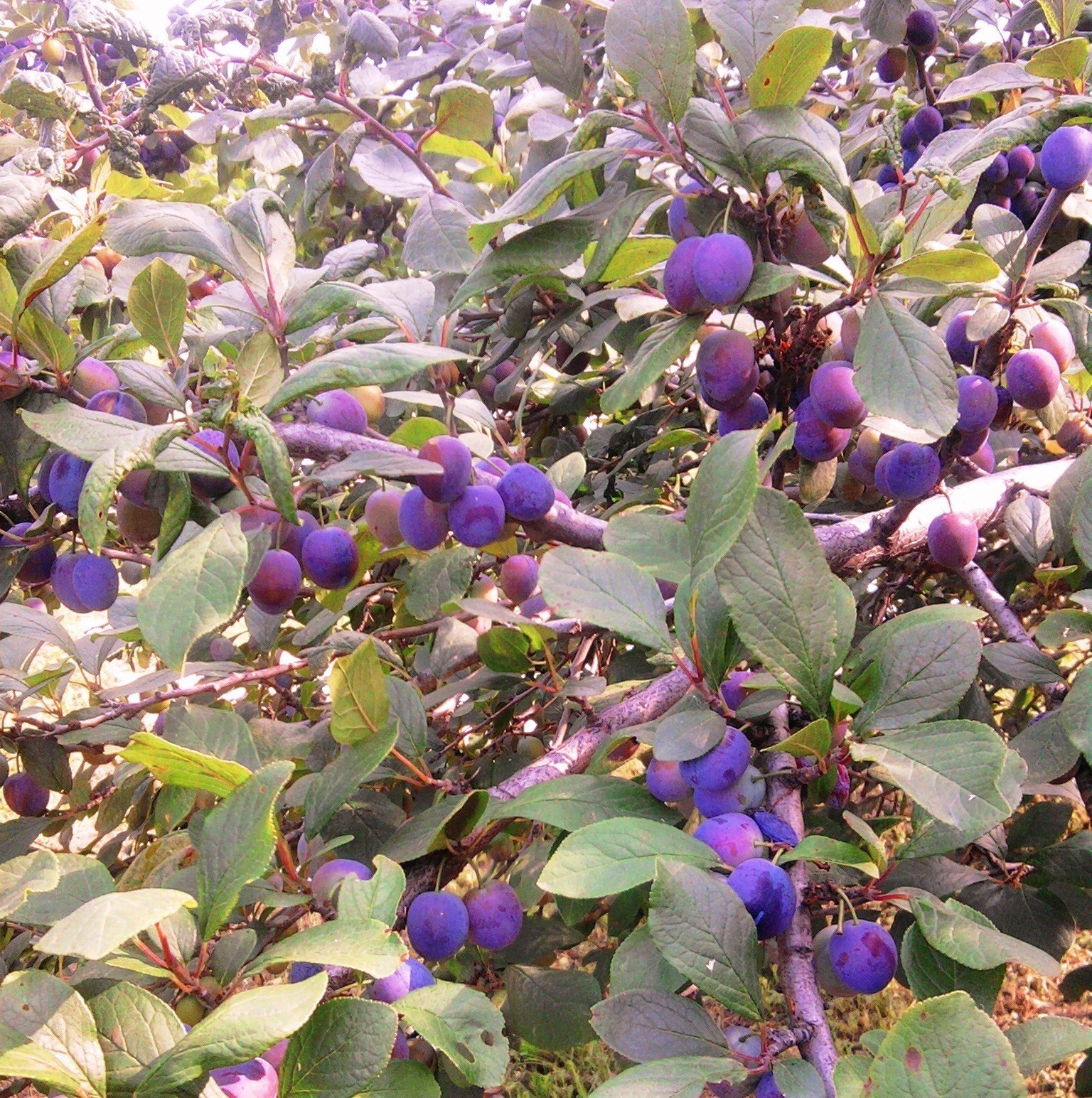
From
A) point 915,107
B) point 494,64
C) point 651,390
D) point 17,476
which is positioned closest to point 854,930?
point 915,107

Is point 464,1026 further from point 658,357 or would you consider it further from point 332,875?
point 658,357

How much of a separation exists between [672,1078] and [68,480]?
692 millimetres

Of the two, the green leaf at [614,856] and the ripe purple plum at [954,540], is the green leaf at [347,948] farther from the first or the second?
the ripe purple plum at [954,540]

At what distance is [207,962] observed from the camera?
665 mm

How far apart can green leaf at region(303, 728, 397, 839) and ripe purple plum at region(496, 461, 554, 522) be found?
0.24 metres

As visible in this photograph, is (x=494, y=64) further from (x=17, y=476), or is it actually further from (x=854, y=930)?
(x=854, y=930)

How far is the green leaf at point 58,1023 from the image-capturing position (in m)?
0.49

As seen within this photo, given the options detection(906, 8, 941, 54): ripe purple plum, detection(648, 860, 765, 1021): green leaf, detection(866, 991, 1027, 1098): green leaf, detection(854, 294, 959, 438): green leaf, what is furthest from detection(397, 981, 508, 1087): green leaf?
detection(906, 8, 941, 54): ripe purple plum

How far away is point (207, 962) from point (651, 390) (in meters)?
1.09

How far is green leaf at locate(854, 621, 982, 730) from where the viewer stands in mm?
634

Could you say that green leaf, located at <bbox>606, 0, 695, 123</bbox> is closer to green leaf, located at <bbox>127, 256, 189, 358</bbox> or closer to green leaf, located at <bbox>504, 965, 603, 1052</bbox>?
green leaf, located at <bbox>127, 256, 189, 358</bbox>

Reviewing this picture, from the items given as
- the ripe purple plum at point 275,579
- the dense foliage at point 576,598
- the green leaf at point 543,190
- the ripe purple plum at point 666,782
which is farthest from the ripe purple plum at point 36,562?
the ripe purple plum at point 666,782

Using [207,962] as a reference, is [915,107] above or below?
above

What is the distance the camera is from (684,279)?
76 centimetres
